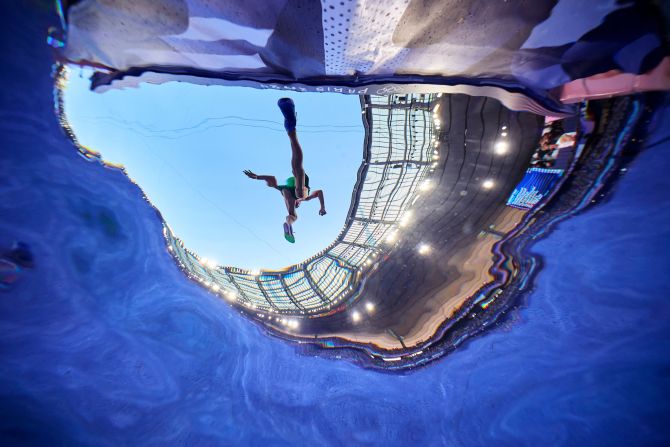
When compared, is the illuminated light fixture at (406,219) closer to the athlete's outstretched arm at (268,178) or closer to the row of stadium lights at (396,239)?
the row of stadium lights at (396,239)

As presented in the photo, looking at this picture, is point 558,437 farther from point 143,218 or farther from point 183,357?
point 143,218

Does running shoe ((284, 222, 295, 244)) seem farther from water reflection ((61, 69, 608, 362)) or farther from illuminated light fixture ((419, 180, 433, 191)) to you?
illuminated light fixture ((419, 180, 433, 191))

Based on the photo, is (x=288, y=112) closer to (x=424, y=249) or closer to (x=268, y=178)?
(x=268, y=178)

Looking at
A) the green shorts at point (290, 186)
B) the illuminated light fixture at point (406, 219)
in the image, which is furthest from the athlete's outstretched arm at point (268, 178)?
the illuminated light fixture at point (406, 219)

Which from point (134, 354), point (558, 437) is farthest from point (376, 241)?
point (558, 437)

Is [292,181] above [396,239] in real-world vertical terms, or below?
above

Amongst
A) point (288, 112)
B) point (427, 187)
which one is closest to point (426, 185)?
point (427, 187)
